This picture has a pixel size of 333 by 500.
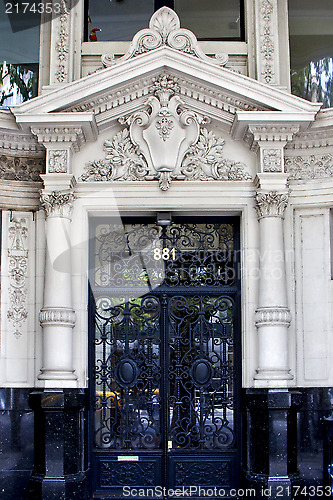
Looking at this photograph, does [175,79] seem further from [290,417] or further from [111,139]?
[290,417]

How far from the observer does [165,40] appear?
9922mm

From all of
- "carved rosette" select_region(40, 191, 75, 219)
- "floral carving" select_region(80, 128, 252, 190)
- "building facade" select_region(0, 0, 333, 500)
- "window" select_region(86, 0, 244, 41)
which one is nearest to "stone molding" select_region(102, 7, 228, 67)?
"building facade" select_region(0, 0, 333, 500)

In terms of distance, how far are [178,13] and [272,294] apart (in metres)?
4.60

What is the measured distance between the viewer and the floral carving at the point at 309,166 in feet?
32.3

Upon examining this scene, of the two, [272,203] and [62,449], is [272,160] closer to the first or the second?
[272,203]

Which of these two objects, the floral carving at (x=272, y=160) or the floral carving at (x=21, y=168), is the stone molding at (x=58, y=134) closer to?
the floral carving at (x=21, y=168)

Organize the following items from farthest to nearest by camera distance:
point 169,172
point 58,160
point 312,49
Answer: point 312,49
point 169,172
point 58,160

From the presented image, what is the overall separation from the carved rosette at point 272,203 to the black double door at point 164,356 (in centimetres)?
84

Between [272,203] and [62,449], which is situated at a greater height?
[272,203]

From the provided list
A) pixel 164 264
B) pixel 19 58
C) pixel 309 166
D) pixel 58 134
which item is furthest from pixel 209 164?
pixel 19 58

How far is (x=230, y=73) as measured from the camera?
9.40 metres

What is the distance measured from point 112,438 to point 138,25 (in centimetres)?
613

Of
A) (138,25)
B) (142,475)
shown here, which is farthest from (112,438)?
(138,25)

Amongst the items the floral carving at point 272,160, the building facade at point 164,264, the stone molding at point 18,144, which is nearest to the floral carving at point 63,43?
the building facade at point 164,264
